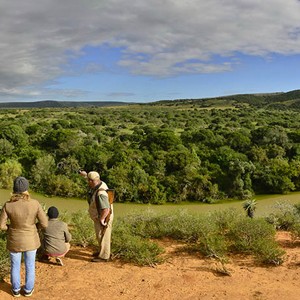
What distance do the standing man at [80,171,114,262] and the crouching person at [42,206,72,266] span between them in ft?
1.80

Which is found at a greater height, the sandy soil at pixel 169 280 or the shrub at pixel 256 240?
the shrub at pixel 256 240

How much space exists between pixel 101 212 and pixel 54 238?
3.07 feet

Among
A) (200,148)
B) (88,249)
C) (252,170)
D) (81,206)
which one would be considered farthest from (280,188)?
(88,249)

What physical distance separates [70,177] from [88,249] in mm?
24189

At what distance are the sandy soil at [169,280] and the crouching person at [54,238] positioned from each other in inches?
9.6

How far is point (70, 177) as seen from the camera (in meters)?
31.2

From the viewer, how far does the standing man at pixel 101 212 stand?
6.36 metres

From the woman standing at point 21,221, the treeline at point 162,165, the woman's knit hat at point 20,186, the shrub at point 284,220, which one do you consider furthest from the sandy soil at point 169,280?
the treeline at point 162,165

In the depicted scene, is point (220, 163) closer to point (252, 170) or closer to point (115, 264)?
point (252, 170)

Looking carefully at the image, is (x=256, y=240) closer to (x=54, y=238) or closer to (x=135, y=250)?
(x=135, y=250)

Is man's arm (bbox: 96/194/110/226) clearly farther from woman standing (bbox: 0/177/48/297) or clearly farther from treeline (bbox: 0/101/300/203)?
treeline (bbox: 0/101/300/203)

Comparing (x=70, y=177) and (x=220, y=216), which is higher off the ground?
(x=220, y=216)

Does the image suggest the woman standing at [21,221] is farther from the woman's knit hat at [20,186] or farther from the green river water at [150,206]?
the green river water at [150,206]

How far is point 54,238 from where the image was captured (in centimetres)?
654
